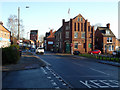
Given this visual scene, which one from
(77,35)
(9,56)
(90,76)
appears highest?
(77,35)

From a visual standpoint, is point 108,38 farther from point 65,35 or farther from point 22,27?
Answer: point 22,27

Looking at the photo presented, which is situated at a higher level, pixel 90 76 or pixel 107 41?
pixel 107 41

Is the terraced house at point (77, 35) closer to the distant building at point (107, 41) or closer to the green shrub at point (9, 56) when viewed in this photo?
the distant building at point (107, 41)

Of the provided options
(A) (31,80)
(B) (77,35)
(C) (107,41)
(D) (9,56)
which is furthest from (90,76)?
(C) (107,41)

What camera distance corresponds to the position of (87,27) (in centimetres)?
5131

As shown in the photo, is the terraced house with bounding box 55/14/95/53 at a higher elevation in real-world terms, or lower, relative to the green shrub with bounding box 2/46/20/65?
higher

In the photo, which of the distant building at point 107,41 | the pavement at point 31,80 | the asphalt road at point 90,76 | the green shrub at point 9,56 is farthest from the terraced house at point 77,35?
the pavement at point 31,80

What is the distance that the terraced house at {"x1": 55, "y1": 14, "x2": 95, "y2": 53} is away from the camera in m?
49.9

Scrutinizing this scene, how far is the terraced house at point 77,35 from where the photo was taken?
49.9 metres

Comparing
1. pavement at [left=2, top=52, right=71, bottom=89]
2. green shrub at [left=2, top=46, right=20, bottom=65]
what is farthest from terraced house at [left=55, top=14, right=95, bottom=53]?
pavement at [left=2, top=52, right=71, bottom=89]

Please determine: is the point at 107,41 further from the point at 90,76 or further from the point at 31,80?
the point at 31,80

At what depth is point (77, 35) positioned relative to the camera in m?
50.5

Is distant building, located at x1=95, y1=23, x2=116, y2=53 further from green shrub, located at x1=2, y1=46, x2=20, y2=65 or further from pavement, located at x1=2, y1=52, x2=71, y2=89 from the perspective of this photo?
pavement, located at x1=2, y1=52, x2=71, y2=89

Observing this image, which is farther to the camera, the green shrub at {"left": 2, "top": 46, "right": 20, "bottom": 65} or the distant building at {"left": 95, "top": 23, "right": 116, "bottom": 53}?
the distant building at {"left": 95, "top": 23, "right": 116, "bottom": 53}
